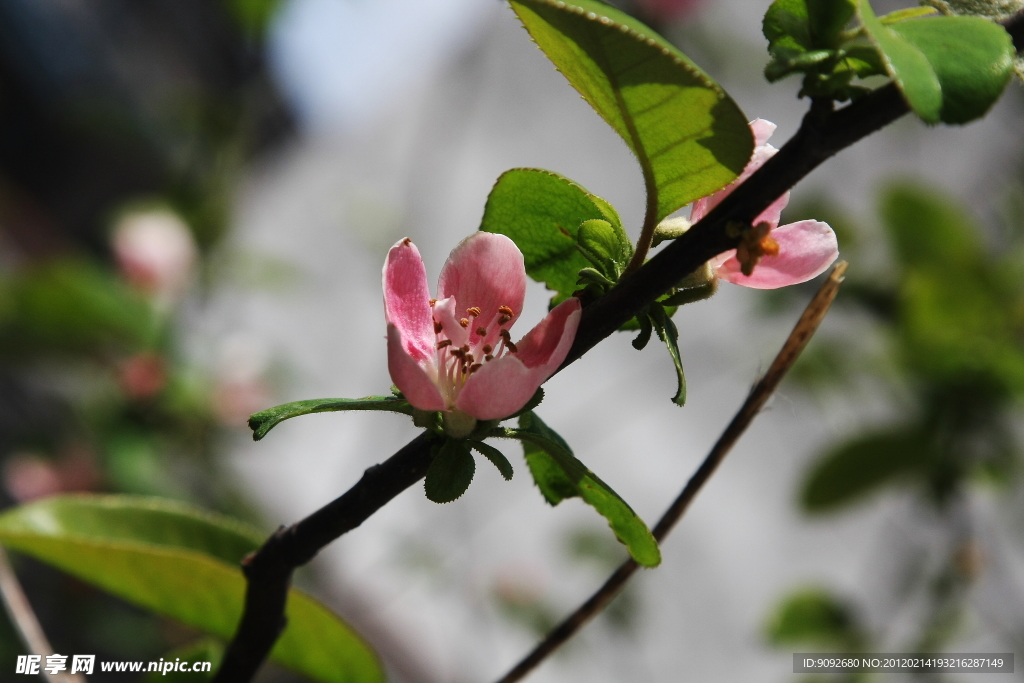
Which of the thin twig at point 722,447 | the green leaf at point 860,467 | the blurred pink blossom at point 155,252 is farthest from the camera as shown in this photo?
the blurred pink blossom at point 155,252

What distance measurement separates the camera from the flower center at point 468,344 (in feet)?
0.94

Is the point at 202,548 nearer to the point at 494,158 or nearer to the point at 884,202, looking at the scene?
the point at 884,202

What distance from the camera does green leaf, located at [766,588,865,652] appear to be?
3.39 feet

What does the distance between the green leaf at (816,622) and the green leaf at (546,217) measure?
2.97 feet

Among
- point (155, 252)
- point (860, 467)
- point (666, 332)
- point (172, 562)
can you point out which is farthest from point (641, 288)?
point (155, 252)

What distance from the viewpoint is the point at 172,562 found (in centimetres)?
36

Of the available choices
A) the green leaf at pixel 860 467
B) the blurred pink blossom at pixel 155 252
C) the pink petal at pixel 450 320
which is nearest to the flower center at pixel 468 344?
the pink petal at pixel 450 320

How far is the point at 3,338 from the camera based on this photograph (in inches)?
50.0

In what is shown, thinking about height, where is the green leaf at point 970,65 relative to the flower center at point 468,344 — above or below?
above

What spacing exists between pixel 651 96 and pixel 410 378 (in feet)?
0.36

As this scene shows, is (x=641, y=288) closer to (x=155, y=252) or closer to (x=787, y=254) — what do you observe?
(x=787, y=254)

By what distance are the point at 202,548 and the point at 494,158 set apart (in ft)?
8.55

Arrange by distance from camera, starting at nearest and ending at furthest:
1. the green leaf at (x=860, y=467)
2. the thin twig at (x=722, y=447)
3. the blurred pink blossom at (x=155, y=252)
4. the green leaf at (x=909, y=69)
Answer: the green leaf at (x=909, y=69) < the thin twig at (x=722, y=447) < the green leaf at (x=860, y=467) < the blurred pink blossom at (x=155, y=252)

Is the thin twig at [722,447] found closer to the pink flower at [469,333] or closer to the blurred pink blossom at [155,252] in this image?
the pink flower at [469,333]
